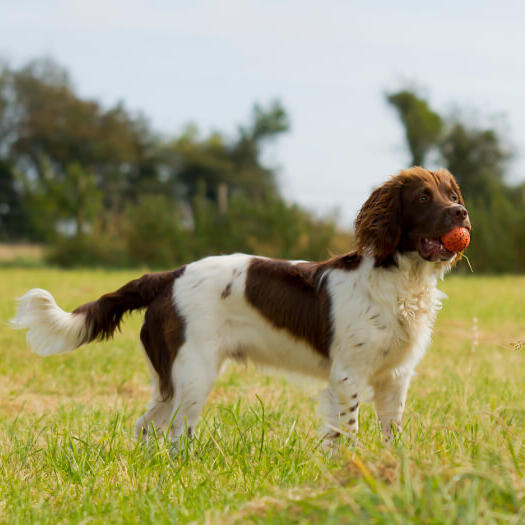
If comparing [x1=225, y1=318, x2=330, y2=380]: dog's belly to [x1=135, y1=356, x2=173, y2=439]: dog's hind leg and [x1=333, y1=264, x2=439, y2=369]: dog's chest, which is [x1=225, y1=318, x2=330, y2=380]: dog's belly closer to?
[x1=333, y1=264, x2=439, y2=369]: dog's chest

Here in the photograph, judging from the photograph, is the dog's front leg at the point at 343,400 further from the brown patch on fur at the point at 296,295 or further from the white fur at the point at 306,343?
the brown patch on fur at the point at 296,295

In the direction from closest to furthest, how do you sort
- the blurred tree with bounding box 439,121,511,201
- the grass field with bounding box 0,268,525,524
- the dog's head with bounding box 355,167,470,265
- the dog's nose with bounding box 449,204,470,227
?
the grass field with bounding box 0,268,525,524 < the dog's nose with bounding box 449,204,470,227 < the dog's head with bounding box 355,167,470,265 < the blurred tree with bounding box 439,121,511,201

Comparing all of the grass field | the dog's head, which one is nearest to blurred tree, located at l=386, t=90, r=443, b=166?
the grass field

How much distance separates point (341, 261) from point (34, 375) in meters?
3.29

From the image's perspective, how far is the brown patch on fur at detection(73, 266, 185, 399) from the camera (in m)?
3.68


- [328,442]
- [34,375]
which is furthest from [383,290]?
[34,375]

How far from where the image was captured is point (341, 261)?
3717 mm

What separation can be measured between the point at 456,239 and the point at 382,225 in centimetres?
38

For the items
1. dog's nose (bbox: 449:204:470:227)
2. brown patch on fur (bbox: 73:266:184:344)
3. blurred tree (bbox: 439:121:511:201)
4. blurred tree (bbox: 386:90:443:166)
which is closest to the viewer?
dog's nose (bbox: 449:204:470:227)

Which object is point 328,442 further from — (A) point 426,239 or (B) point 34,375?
(B) point 34,375

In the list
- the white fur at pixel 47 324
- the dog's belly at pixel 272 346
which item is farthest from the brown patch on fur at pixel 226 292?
the white fur at pixel 47 324

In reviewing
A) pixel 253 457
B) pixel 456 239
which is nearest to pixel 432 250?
pixel 456 239

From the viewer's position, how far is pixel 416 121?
2869 cm

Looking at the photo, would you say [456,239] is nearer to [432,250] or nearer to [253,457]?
[432,250]
